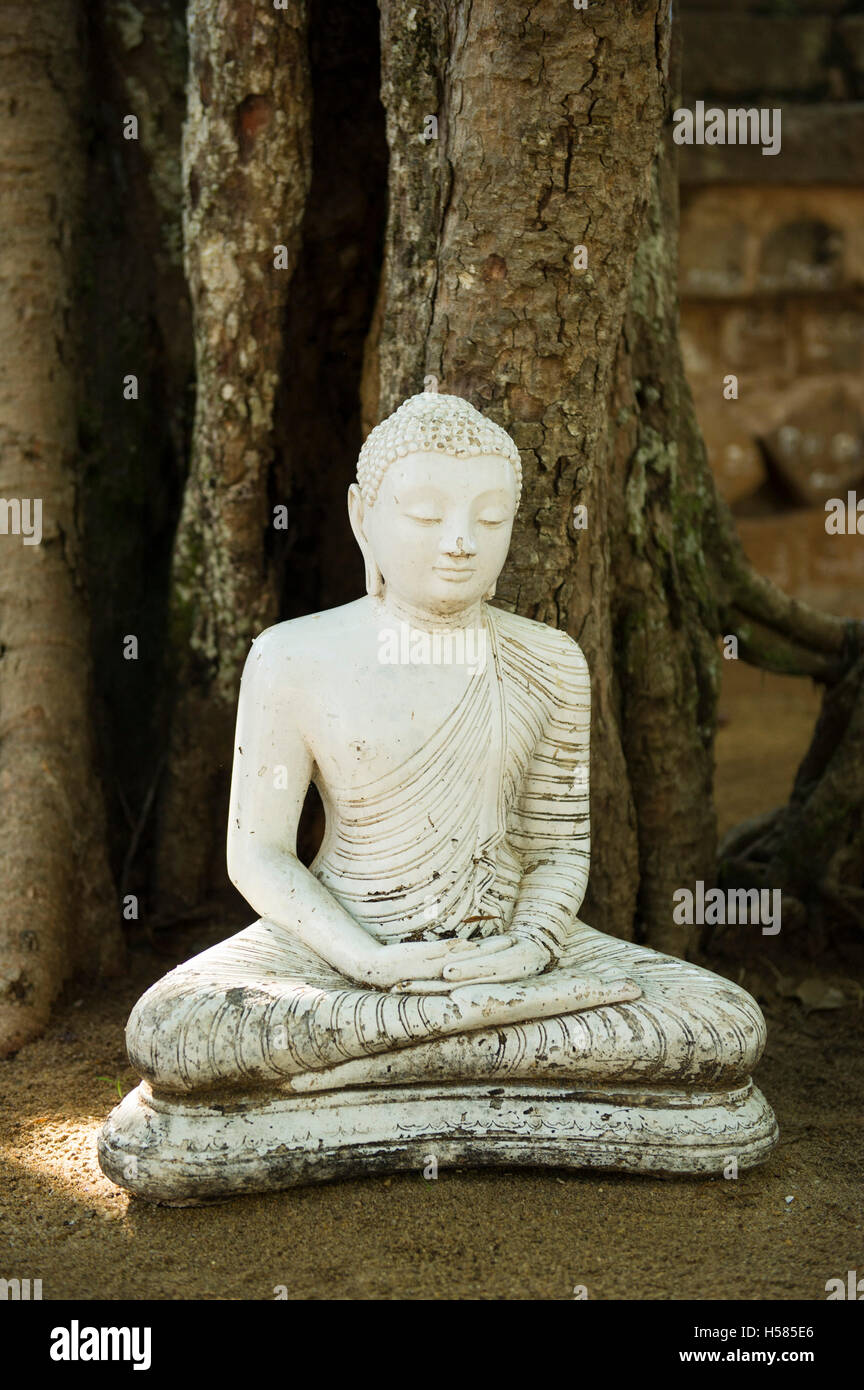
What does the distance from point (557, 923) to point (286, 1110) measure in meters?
0.86

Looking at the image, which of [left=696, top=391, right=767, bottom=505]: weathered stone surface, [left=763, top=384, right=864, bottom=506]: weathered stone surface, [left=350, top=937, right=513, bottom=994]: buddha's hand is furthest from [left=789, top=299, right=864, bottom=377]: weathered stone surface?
[left=350, top=937, right=513, bottom=994]: buddha's hand

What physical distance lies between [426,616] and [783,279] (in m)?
6.40

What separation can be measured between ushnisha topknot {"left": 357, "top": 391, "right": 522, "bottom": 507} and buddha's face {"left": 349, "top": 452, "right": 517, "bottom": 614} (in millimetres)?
22

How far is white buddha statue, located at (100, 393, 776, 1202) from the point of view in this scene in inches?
152

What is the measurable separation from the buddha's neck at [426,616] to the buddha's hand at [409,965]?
32.8 inches

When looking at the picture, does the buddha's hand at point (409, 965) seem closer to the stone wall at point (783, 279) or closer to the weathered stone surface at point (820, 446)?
the stone wall at point (783, 279)

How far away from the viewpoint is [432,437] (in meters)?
3.99

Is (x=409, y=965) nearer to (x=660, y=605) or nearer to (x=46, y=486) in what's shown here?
(x=660, y=605)

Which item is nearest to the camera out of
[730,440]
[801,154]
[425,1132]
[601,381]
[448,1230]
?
[448,1230]

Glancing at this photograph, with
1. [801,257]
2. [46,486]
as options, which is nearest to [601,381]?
[46,486]

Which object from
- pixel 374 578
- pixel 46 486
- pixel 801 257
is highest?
pixel 801 257

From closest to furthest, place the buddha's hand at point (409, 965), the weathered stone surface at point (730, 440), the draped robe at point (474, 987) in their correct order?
the draped robe at point (474, 987) < the buddha's hand at point (409, 965) < the weathered stone surface at point (730, 440)

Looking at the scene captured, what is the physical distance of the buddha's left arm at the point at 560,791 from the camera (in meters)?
4.37

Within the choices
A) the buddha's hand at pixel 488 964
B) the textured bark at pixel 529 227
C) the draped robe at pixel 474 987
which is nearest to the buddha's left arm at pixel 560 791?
the draped robe at pixel 474 987
